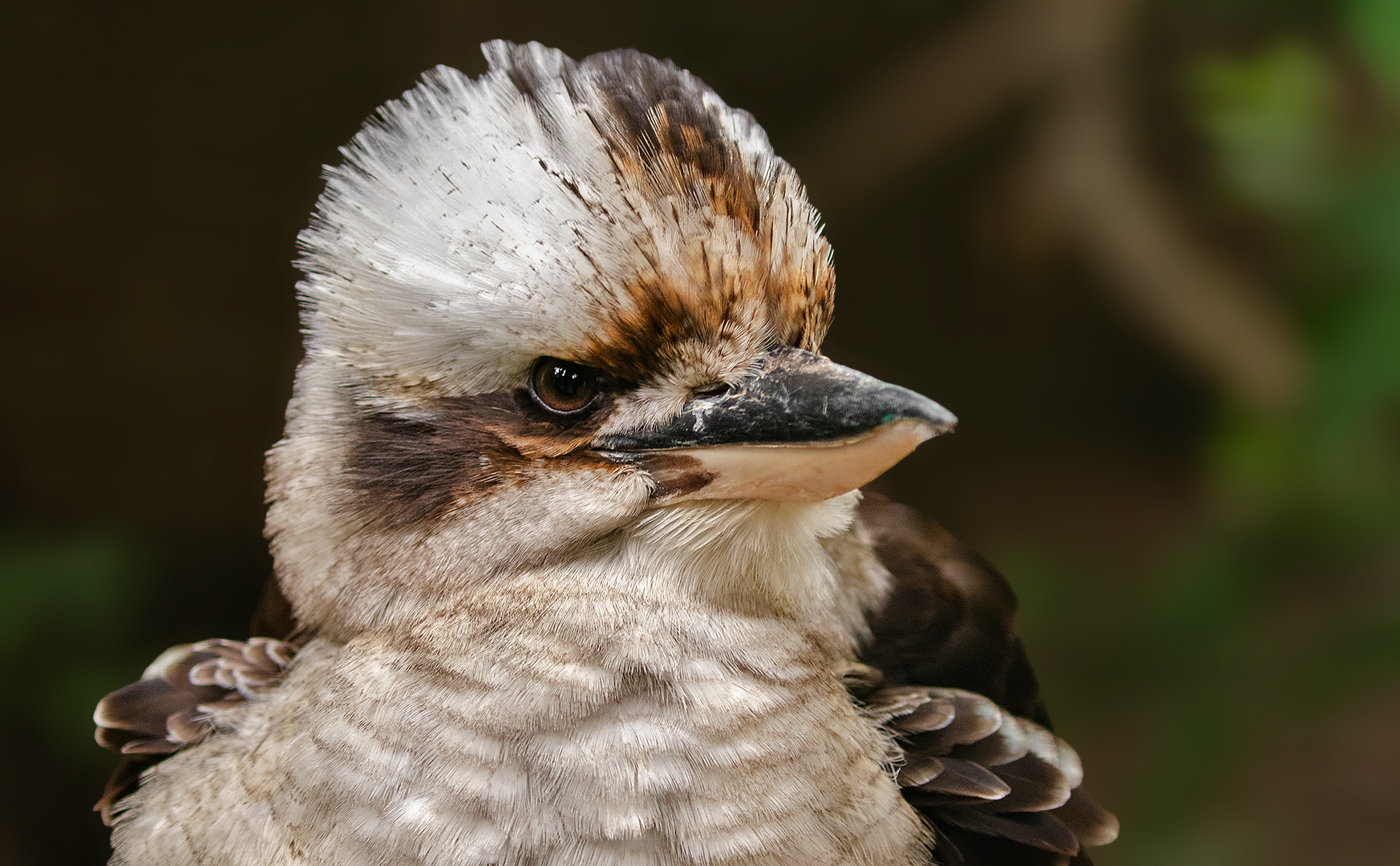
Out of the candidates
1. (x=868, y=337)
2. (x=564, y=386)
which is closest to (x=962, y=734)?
(x=564, y=386)

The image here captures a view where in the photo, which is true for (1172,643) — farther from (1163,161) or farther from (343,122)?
(343,122)

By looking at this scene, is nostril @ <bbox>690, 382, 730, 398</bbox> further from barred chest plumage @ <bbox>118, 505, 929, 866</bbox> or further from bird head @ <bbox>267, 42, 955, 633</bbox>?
barred chest plumage @ <bbox>118, 505, 929, 866</bbox>

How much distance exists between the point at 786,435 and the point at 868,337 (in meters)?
2.25

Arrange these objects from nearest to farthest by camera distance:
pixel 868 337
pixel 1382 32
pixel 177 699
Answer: pixel 177 699, pixel 1382 32, pixel 868 337

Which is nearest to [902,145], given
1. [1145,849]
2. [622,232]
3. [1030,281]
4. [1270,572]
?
[1030,281]

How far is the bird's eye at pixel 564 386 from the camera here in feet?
3.16

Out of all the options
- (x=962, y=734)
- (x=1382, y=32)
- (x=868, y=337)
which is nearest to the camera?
(x=962, y=734)

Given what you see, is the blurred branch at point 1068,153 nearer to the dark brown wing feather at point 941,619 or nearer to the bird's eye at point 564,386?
the dark brown wing feather at point 941,619

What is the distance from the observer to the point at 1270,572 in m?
2.32

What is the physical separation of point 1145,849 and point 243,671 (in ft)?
6.15

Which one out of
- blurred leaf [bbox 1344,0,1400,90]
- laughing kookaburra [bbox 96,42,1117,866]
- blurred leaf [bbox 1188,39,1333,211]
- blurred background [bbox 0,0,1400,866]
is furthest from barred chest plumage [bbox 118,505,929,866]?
blurred leaf [bbox 1188,39,1333,211]

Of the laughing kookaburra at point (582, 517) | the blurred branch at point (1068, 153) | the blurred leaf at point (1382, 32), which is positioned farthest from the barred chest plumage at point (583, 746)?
the blurred branch at point (1068, 153)

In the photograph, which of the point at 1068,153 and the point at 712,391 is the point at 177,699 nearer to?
the point at 712,391

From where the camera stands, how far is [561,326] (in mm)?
928
